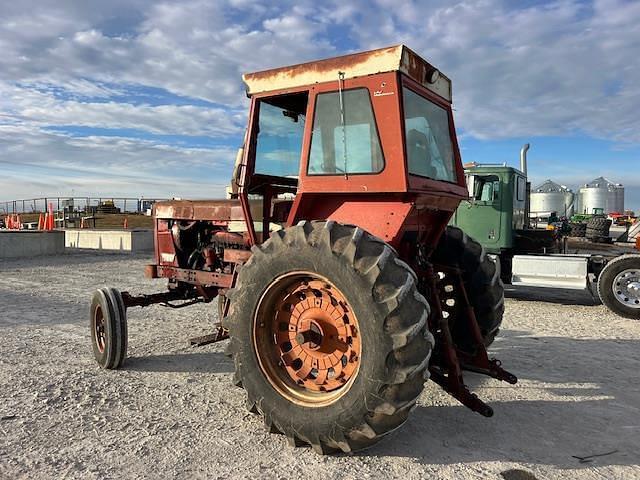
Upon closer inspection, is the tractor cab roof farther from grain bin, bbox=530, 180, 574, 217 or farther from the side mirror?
grain bin, bbox=530, 180, 574, 217

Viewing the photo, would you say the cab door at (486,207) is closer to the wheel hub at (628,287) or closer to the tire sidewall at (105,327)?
the wheel hub at (628,287)

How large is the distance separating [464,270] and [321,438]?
224cm

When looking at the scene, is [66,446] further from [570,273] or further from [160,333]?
[570,273]

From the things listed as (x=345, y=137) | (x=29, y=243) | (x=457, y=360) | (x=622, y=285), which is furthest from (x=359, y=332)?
(x=29, y=243)

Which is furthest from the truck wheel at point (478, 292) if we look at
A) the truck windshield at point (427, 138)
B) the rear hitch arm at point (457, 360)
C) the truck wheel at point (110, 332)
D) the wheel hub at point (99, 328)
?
the wheel hub at point (99, 328)

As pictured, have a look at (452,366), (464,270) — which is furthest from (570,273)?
(452,366)

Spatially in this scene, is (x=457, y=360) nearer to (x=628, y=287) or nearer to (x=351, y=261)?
(x=351, y=261)

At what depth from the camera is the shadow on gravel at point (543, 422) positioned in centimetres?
340

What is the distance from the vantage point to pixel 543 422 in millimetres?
3953

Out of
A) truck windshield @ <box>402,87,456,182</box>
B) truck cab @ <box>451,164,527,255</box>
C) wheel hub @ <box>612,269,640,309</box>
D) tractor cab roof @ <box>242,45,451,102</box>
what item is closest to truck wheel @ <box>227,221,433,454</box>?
truck windshield @ <box>402,87,456,182</box>

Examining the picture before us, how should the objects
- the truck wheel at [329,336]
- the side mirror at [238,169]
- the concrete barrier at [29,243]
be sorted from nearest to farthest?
the truck wheel at [329,336]
the side mirror at [238,169]
the concrete barrier at [29,243]

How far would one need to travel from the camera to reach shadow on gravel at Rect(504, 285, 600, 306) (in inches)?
406

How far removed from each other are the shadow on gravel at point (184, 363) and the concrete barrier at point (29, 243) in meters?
13.0

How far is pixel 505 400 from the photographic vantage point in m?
4.41
